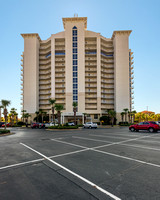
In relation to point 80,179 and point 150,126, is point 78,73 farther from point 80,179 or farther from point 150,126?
point 80,179

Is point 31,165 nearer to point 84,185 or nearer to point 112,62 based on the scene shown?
point 84,185

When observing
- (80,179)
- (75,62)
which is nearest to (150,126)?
(80,179)

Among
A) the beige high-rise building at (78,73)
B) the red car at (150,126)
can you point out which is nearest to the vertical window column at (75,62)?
the beige high-rise building at (78,73)

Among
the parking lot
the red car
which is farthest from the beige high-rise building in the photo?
the parking lot

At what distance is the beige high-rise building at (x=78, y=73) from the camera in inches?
2205

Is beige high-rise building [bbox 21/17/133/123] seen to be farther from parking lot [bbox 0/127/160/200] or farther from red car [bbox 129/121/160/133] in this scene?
parking lot [bbox 0/127/160/200]

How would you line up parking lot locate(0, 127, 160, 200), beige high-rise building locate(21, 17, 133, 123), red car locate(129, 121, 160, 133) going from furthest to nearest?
1. beige high-rise building locate(21, 17, 133, 123)
2. red car locate(129, 121, 160, 133)
3. parking lot locate(0, 127, 160, 200)

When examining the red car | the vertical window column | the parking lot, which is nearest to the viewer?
the parking lot

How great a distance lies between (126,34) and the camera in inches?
2367

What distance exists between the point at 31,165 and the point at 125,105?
57.3m

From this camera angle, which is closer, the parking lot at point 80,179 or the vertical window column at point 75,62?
the parking lot at point 80,179

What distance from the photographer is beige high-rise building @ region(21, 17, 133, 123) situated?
56.0 metres

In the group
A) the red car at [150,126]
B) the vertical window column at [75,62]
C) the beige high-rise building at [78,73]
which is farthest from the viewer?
the beige high-rise building at [78,73]

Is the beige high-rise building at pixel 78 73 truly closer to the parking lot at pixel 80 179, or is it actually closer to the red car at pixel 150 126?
the red car at pixel 150 126
